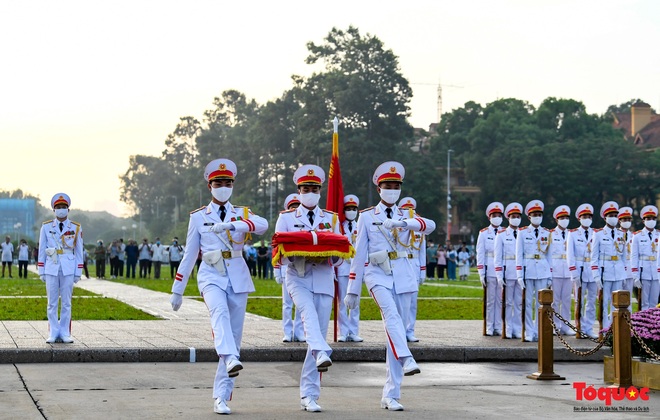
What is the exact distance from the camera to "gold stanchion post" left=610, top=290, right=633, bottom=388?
1375 centimetres

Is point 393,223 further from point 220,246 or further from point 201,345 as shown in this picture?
point 201,345

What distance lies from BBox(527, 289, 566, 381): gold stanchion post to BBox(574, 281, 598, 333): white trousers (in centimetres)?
620

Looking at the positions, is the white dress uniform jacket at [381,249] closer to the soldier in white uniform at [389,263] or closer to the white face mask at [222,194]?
the soldier in white uniform at [389,263]

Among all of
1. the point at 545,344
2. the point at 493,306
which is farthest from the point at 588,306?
the point at 545,344

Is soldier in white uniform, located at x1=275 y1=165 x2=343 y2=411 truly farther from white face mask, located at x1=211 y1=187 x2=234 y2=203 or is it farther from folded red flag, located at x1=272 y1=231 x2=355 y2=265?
white face mask, located at x1=211 y1=187 x2=234 y2=203

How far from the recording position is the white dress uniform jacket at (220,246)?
11.5 meters

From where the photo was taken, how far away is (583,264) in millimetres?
21000

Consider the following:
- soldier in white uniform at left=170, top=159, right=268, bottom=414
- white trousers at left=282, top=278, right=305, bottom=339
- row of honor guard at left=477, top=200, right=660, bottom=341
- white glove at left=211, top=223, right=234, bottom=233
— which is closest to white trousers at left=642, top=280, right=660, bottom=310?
row of honor guard at left=477, top=200, right=660, bottom=341

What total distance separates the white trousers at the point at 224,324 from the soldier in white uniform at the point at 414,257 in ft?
6.40

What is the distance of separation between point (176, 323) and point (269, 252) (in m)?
30.9

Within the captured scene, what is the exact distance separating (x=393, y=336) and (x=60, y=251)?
26.0 feet

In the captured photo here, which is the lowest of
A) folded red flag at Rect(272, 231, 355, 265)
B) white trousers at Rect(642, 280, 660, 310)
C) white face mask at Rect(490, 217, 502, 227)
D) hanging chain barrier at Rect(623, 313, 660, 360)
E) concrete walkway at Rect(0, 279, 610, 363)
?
concrete walkway at Rect(0, 279, 610, 363)

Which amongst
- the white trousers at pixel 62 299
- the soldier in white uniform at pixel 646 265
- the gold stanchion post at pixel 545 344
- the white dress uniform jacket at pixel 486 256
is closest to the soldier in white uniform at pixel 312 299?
the gold stanchion post at pixel 545 344

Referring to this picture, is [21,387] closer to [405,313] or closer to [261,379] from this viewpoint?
[261,379]
